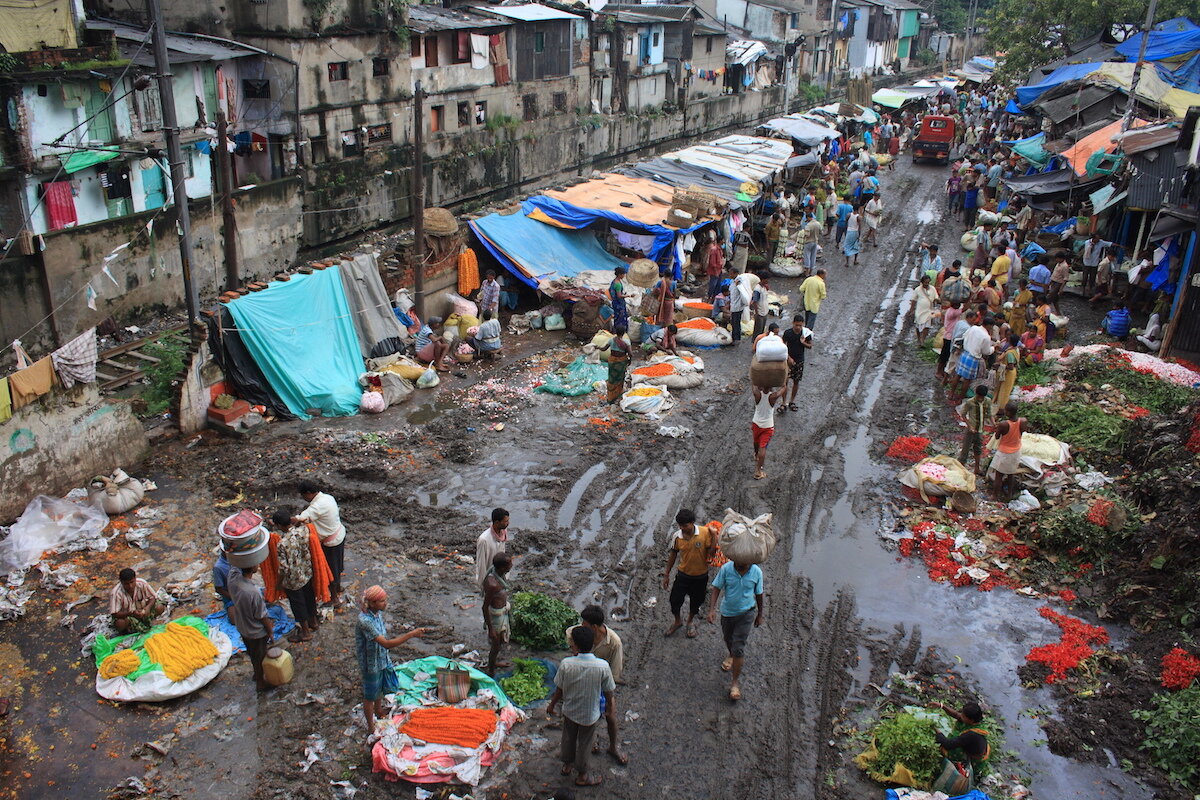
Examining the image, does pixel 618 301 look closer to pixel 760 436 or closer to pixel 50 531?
pixel 760 436

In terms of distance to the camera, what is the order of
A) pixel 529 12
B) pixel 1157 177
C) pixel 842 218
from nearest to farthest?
pixel 1157 177, pixel 842 218, pixel 529 12

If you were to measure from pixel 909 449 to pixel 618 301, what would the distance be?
5.83 meters

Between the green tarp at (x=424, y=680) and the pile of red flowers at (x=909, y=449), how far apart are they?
272 inches

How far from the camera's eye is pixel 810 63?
61312 mm

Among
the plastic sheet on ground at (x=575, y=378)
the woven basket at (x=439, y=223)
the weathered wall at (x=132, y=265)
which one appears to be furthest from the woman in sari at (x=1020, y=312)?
the weathered wall at (x=132, y=265)

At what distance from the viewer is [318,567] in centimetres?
791

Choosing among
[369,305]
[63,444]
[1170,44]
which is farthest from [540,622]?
[1170,44]

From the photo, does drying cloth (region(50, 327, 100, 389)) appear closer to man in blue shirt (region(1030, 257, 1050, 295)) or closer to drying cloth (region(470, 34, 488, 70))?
man in blue shirt (region(1030, 257, 1050, 295))

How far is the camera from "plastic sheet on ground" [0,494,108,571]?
29.4 ft

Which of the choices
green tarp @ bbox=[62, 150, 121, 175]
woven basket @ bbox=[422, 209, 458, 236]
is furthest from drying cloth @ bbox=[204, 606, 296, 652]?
green tarp @ bbox=[62, 150, 121, 175]

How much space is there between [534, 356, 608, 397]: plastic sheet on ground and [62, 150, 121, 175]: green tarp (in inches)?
418

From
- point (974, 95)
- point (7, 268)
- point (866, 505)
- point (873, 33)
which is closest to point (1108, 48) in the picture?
point (974, 95)

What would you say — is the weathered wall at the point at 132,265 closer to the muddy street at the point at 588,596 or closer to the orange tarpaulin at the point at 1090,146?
the muddy street at the point at 588,596

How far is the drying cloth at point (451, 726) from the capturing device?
6742 mm
